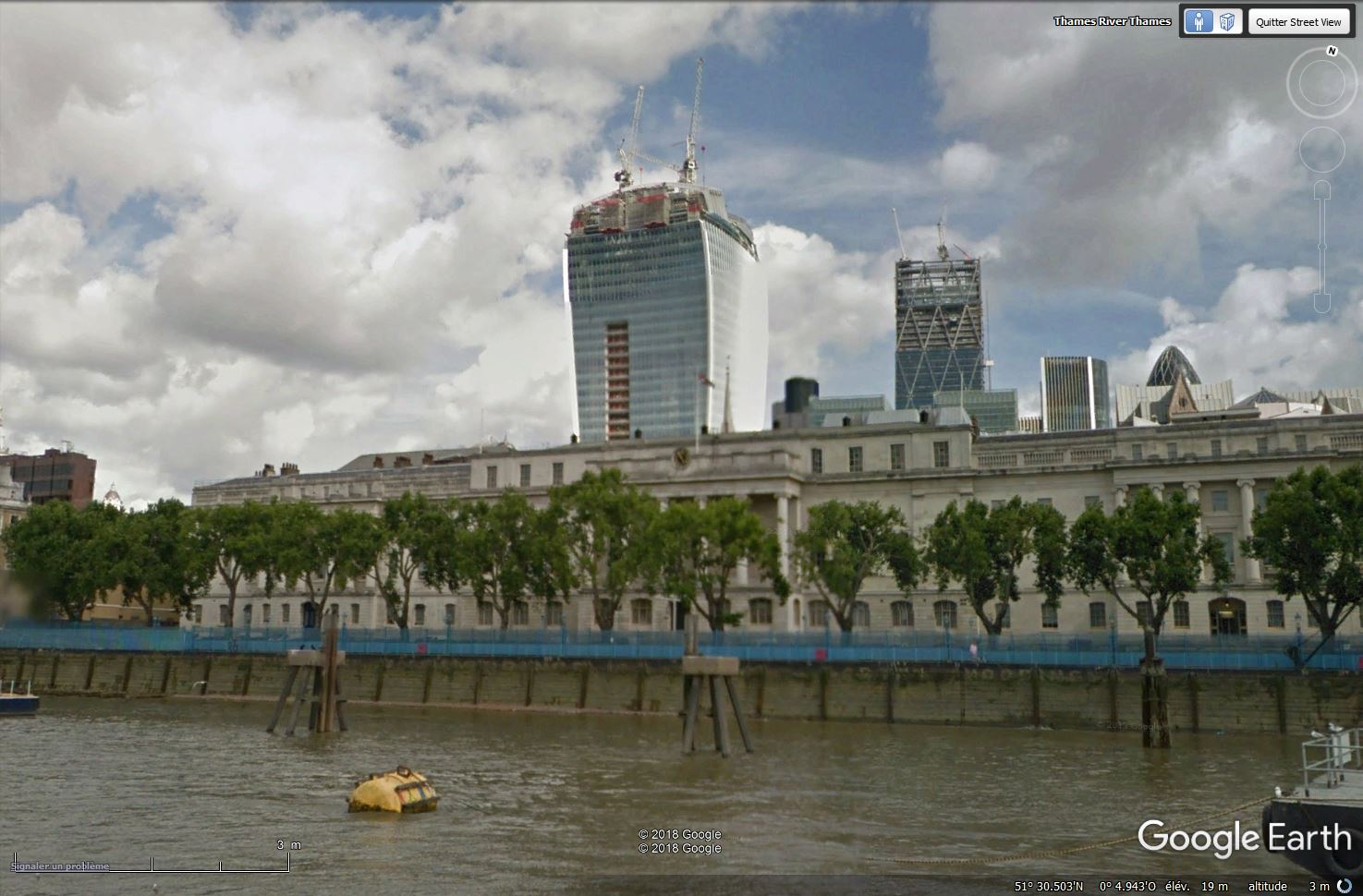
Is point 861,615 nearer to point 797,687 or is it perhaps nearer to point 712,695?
point 797,687

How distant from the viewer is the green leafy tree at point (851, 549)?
2889 inches

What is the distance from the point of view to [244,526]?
88688 mm

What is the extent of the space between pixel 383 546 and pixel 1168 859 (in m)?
66.0

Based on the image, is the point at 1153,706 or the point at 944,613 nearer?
the point at 1153,706

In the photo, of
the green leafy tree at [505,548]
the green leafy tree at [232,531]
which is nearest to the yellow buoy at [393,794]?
the green leafy tree at [505,548]

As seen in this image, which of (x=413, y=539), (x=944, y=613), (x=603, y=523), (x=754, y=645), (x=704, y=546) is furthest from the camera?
(x=944, y=613)

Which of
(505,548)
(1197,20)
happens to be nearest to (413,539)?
(505,548)

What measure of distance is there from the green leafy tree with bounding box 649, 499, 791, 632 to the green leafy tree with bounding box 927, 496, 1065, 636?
1082cm

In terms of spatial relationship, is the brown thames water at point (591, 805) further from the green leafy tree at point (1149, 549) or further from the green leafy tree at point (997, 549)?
the green leafy tree at point (997, 549)

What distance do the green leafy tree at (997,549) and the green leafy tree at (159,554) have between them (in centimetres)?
5430

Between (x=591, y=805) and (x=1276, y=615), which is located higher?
(x=1276, y=615)

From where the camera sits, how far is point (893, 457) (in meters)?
88.8

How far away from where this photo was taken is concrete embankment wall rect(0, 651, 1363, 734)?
57188 millimetres

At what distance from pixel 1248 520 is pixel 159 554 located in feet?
256
